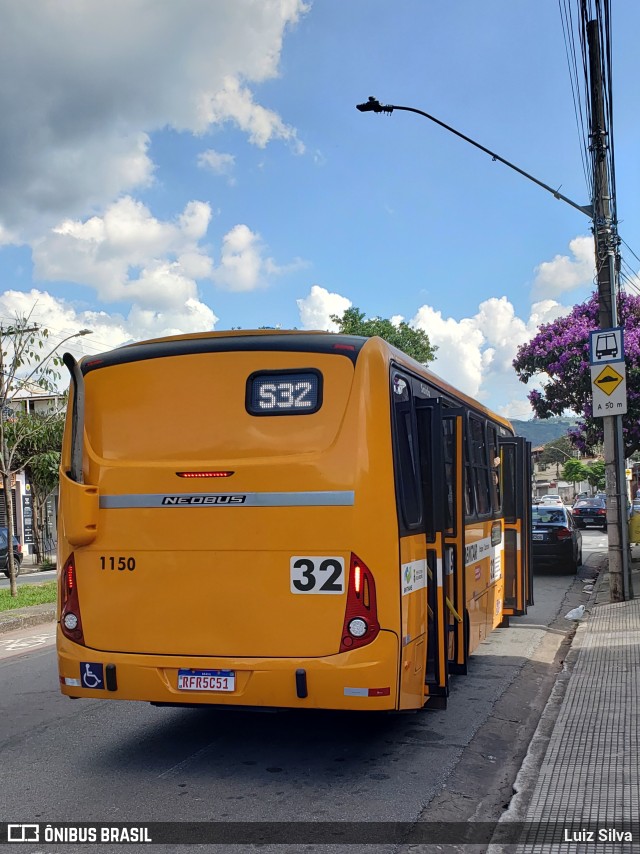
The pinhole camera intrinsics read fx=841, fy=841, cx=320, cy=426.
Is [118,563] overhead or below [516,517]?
overhead

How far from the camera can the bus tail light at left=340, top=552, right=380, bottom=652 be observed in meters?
5.13

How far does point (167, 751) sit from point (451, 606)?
2350mm

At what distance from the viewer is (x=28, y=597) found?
16.3 metres

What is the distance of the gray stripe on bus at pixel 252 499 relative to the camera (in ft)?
17.1

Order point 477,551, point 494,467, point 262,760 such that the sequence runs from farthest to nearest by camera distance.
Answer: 1. point 494,467
2. point 477,551
3. point 262,760

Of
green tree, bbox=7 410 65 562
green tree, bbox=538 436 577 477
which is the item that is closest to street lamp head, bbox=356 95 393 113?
green tree, bbox=7 410 65 562

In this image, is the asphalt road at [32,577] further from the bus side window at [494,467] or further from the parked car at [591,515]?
the parked car at [591,515]

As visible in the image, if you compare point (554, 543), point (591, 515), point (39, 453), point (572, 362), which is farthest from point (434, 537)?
point (591, 515)

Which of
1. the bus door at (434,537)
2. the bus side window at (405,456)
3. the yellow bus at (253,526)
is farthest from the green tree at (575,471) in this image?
the yellow bus at (253,526)

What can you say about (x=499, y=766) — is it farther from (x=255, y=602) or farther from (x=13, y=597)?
(x=13, y=597)

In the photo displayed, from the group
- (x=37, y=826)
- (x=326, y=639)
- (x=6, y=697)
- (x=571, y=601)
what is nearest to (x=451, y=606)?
(x=326, y=639)

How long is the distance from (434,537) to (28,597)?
1244 cm

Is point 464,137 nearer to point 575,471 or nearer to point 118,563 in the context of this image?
point 118,563

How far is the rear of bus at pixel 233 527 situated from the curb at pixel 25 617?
7.77 metres
